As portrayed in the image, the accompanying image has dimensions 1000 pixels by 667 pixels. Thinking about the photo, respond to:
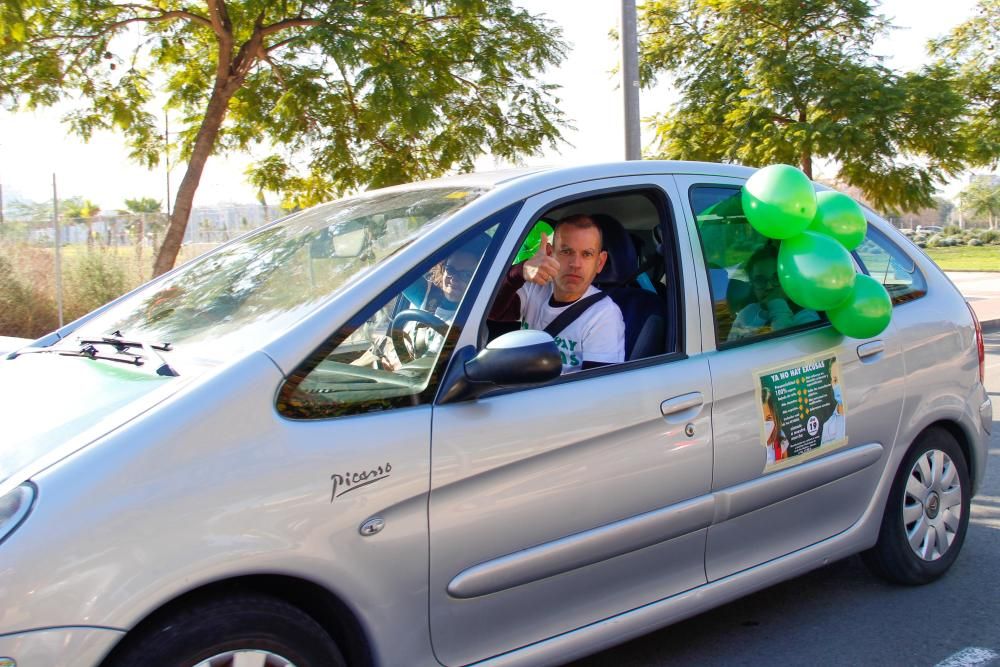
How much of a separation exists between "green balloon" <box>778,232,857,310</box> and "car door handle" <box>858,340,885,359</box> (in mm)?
245

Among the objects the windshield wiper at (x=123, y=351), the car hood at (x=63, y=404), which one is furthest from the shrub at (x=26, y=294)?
the car hood at (x=63, y=404)

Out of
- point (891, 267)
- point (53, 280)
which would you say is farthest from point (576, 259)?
point (53, 280)

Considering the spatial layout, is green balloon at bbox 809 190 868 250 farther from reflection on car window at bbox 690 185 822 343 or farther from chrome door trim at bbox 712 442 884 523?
chrome door trim at bbox 712 442 884 523

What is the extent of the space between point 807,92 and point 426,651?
12215mm

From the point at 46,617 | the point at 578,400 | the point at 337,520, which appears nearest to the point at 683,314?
the point at 578,400

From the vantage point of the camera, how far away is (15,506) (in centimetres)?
212

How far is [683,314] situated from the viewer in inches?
130

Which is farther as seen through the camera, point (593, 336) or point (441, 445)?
point (593, 336)

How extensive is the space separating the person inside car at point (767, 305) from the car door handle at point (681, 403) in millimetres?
441

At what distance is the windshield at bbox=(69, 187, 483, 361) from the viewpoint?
9.18 feet

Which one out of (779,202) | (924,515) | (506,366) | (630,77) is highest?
(630,77)

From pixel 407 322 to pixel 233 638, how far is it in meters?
0.99

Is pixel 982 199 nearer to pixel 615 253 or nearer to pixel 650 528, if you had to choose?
pixel 615 253

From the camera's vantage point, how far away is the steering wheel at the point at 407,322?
9.09 ft
